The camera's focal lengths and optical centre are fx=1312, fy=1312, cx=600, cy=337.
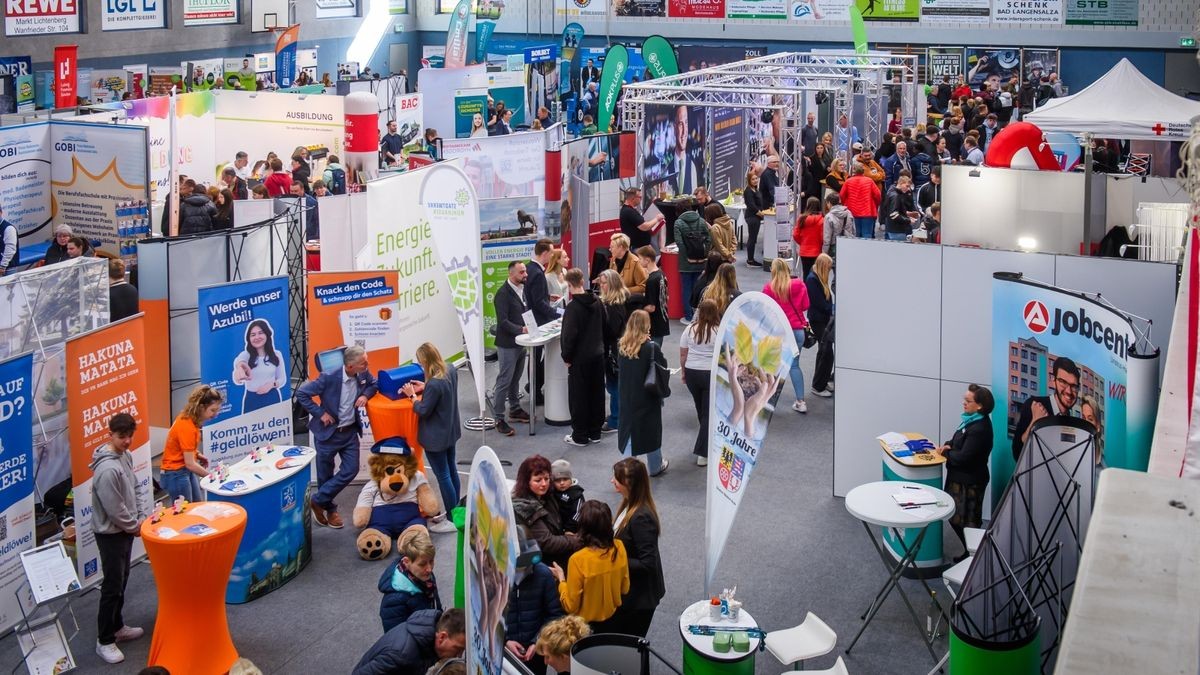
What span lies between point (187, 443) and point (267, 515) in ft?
1.90

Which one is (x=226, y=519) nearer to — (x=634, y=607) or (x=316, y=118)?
(x=634, y=607)

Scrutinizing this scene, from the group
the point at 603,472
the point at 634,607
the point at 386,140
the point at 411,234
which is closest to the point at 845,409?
the point at 603,472

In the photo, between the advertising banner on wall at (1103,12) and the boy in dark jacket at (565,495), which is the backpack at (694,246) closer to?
the boy in dark jacket at (565,495)

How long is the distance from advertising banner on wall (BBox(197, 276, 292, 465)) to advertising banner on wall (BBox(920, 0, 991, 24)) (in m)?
19.9

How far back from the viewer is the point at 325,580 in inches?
259

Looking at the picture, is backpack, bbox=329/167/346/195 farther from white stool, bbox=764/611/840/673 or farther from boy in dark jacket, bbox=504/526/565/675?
white stool, bbox=764/611/840/673

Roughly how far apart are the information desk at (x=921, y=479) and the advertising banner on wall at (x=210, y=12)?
19.3 m

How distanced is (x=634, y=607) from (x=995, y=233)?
4115 mm

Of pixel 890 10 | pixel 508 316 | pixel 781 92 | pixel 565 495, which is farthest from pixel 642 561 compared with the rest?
pixel 890 10

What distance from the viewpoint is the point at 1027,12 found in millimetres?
24016

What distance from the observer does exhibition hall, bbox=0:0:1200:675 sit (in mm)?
4855

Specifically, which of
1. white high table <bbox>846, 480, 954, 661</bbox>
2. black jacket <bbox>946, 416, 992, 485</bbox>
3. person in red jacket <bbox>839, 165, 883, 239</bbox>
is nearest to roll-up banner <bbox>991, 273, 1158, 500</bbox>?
black jacket <bbox>946, 416, 992, 485</bbox>

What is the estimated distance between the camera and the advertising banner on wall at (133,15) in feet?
68.9

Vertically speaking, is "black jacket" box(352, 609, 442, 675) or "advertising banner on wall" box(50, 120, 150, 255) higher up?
"advertising banner on wall" box(50, 120, 150, 255)
